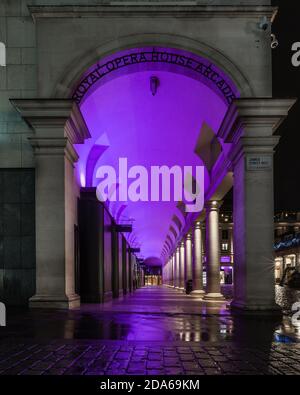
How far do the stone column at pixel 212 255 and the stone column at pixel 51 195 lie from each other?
42.2ft

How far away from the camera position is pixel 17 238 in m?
14.1

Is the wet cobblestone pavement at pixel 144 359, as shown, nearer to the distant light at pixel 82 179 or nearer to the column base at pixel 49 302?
the column base at pixel 49 302

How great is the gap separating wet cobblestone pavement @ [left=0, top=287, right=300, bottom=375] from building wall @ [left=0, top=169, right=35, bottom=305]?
2.22 meters

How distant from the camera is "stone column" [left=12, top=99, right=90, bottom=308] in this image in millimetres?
13328

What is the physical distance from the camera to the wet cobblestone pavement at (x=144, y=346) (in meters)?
5.93

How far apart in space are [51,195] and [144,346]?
22.6ft

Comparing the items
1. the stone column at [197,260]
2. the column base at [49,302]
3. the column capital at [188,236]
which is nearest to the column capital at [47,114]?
the column base at [49,302]

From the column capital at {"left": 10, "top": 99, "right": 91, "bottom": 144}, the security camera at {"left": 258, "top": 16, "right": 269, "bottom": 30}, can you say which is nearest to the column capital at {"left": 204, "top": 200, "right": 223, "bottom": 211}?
the security camera at {"left": 258, "top": 16, "right": 269, "bottom": 30}

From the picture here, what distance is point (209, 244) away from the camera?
26.9 meters

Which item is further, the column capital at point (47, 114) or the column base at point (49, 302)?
the column capital at point (47, 114)

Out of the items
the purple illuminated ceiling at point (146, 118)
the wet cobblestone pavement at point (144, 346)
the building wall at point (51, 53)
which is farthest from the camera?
the purple illuminated ceiling at point (146, 118)

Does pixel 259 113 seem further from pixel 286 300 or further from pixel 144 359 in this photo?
pixel 286 300

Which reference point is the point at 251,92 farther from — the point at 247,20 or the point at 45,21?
the point at 45,21
